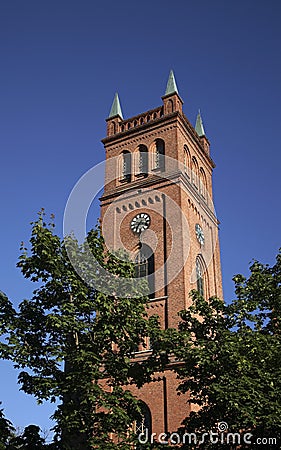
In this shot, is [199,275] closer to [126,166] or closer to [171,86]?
Result: [126,166]

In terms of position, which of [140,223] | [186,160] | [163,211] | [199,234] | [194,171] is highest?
[194,171]

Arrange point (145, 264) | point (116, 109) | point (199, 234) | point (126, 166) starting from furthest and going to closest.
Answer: point (116, 109)
point (126, 166)
point (199, 234)
point (145, 264)

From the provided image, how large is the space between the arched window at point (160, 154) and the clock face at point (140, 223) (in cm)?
338

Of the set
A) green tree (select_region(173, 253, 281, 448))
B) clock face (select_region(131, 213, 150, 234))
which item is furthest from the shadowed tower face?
green tree (select_region(173, 253, 281, 448))

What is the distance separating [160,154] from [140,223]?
5.14 metres

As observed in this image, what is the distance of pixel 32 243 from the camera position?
1658 centimetres

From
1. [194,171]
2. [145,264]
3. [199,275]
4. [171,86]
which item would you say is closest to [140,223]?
[145,264]

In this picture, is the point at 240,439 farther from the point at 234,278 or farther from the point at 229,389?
the point at 234,278

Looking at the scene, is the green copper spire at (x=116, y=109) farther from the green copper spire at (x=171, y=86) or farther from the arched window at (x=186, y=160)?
the arched window at (x=186, y=160)

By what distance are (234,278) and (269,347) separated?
3.36 meters

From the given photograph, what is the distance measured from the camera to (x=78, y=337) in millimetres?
16234

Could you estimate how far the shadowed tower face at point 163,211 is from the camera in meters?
27.3
